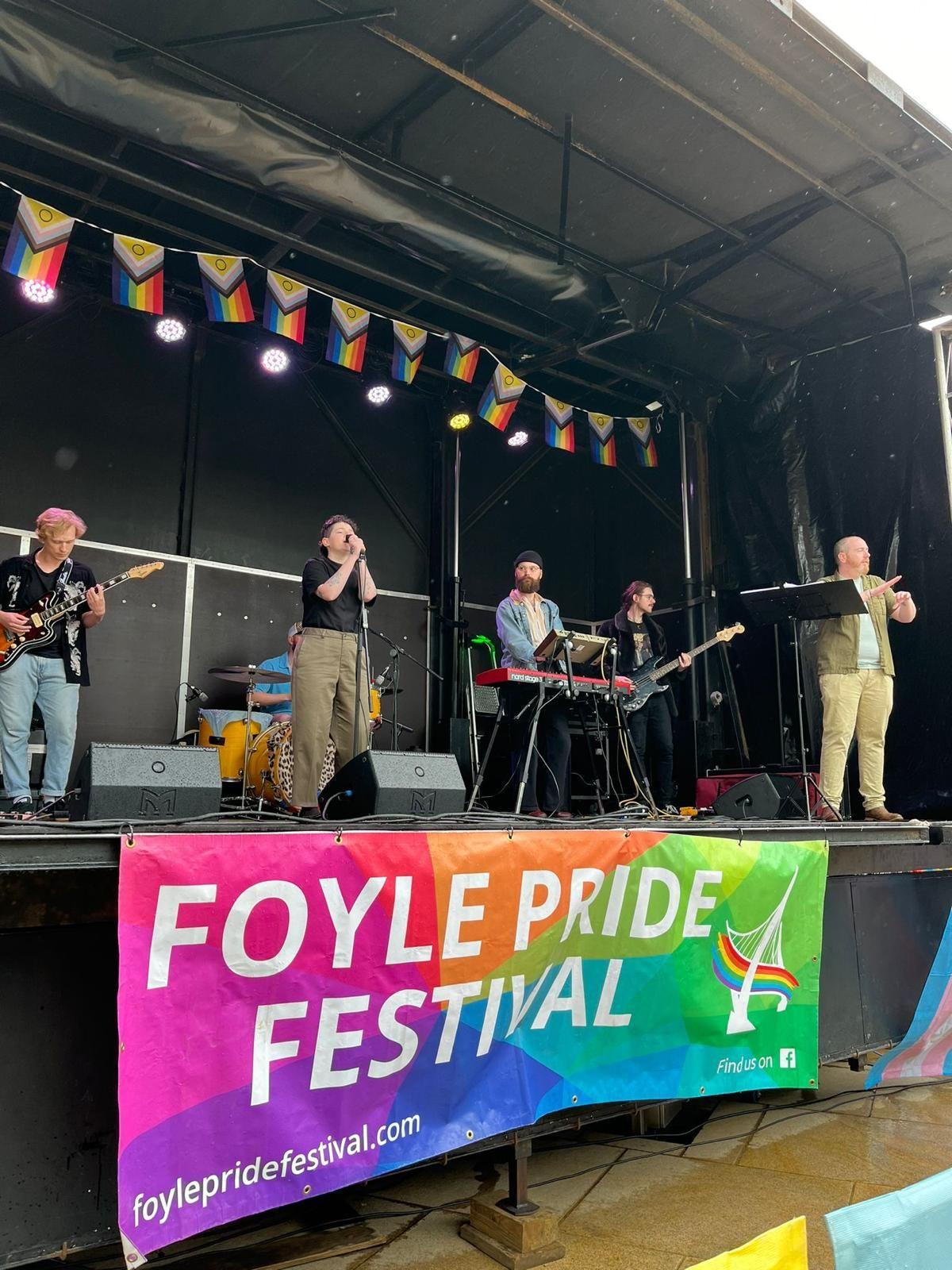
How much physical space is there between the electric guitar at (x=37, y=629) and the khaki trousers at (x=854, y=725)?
4.11 metres

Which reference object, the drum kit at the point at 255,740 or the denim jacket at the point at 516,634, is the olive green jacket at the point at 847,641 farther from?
the drum kit at the point at 255,740

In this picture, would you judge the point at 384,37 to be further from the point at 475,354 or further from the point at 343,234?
the point at 475,354

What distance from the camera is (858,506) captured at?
6.59 meters

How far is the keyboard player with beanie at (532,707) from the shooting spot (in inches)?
199

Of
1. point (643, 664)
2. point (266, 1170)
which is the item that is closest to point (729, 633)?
point (643, 664)

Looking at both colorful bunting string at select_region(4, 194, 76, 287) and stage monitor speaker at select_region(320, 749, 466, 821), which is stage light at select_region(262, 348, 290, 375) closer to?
colorful bunting string at select_region(4, 194, 76, 287)

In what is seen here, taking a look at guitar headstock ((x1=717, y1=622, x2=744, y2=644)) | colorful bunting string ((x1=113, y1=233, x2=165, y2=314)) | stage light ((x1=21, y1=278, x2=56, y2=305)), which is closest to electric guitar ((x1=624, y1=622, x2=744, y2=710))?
guitar headstock ((x1=717, y1=622, x2=744, y2=644))

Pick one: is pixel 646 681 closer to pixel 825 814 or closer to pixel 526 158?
pixel 825 814

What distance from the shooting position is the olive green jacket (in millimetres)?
5137

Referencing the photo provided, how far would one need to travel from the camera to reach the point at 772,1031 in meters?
3.09

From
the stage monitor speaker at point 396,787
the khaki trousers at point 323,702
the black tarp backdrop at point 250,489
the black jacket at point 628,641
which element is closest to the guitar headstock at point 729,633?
the black jacket at point 628,641

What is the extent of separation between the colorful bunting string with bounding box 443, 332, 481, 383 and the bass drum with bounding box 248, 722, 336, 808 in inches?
115

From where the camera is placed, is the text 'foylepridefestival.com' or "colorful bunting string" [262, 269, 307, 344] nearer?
the text 'foylepridefestival.com'

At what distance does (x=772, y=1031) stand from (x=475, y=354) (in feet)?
17.5
